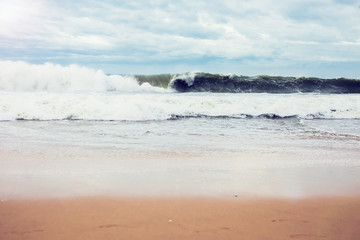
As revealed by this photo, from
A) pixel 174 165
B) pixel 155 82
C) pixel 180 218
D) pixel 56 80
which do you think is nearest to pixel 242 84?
pixel 155 82

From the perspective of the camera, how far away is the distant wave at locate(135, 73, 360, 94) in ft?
93.1

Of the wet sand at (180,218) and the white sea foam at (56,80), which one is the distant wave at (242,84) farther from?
the wet sand at (180,218)

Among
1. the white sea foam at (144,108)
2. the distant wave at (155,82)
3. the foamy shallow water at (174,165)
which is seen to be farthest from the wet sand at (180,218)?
the distant wave at (155,82)

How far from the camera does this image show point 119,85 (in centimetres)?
2616

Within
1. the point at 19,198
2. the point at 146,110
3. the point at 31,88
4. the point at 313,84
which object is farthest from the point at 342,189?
the point at 313,84

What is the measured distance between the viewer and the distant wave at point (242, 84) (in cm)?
2839

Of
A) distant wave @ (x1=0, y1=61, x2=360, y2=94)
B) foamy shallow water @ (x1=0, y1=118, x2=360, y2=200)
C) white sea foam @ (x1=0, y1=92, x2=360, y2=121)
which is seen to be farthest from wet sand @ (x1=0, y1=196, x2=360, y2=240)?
distant wave @ (x1=0, y1=61, x2=360, y2=94)

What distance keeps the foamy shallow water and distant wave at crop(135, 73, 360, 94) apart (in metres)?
20.9

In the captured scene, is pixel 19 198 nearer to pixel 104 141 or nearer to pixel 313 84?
pixel 104 141

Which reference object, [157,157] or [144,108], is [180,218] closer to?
[157,157]

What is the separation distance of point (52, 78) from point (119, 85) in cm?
512

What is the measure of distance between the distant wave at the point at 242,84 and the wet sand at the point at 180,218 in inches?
957

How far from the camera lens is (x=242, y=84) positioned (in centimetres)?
2967

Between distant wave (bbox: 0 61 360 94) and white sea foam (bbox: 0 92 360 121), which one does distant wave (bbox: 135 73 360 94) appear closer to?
distant wave (bbox: 0 61 360 94)
